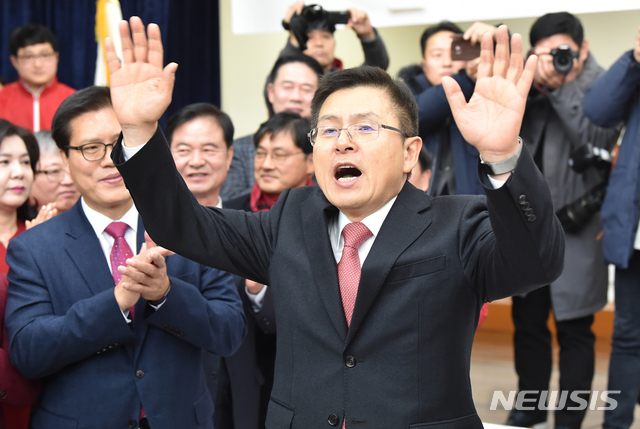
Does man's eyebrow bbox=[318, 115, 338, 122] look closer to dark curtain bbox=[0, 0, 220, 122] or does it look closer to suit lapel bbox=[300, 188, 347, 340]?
suit lapel bbox=[300, 188, 347, 340]

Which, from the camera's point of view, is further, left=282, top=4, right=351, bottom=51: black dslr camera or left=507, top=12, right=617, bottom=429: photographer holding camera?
left=282, top=4, right=351, bottom=51: black dslr camera

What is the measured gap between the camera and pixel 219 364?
2182 mm

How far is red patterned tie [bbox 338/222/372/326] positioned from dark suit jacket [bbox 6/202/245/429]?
1.58ft

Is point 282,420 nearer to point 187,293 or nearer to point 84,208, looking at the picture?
point 187,293

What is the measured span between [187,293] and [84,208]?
0.36 metres

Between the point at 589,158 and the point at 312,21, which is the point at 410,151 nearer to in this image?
the point at 589,158

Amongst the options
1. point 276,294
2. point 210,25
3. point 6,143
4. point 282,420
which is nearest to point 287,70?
point 6,143

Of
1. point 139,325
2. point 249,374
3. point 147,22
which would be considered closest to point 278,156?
point 249,374

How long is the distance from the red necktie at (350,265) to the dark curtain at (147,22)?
3210 mm

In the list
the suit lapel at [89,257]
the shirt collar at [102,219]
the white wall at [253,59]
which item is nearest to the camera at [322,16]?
the shirt collar at [102,219]

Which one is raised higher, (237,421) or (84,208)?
(84,208)

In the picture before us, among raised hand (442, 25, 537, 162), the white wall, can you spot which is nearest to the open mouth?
raised hand (442, 25, 537, 162)

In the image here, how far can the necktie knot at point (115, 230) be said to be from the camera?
1728mm

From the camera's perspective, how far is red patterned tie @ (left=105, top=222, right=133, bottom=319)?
5.61 ft
